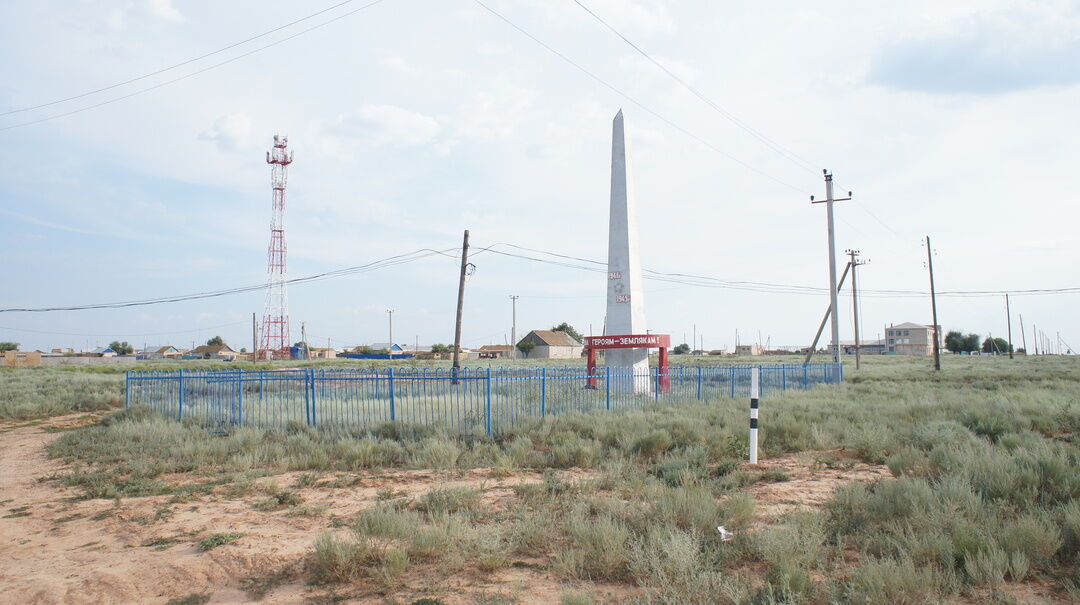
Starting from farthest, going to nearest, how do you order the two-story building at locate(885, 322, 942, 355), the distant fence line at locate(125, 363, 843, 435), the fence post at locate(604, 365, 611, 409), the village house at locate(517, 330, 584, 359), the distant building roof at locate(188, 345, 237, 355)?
1. the two-story building at locate(885, 322, 942, 355)
2. the distant building roof at locate(188, 345, 237, 355)
3. the village house at locate(517, 330, 584, 359)
4. the fence post at locate(604, 365, 611, 409)
5. the distant fence line at locate(125, 363, 843, 435)

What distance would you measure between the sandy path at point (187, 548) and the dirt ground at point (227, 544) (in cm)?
1

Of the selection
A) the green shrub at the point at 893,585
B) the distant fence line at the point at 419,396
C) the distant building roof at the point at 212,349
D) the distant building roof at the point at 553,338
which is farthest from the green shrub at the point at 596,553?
the distant building roof at the point at 212,349

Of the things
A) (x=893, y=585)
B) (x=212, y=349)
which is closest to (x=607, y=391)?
(x=893, y=585)

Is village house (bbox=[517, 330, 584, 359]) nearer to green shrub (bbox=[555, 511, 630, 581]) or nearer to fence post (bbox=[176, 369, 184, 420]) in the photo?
fence post (bbox=[176, 369, 184, 420])

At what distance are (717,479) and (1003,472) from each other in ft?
11.4

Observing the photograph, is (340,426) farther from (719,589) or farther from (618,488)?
Answer: (719,589)

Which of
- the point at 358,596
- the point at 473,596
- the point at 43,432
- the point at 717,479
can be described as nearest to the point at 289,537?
the point at 358,596

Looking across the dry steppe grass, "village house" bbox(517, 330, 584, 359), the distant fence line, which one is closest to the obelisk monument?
the distant fence line

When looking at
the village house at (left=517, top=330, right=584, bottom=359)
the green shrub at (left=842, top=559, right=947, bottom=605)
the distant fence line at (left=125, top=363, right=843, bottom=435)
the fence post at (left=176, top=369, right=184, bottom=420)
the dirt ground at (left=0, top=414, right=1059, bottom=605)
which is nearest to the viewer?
the green shrub at (left=842, top=559, right=947, bottom=605)

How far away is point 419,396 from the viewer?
19.4m

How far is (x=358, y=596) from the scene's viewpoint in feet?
19.3

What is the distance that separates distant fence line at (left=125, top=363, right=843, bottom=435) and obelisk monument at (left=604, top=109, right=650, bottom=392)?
5.88ft

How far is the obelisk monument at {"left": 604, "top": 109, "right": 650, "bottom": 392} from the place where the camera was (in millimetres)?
24000

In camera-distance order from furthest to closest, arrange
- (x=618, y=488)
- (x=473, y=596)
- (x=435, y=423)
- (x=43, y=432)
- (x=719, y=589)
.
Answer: (x=43, y=432) → (x=435, y=423) → (x=618, y=488) → (x=473, y=596) → (x=719, y=589)
